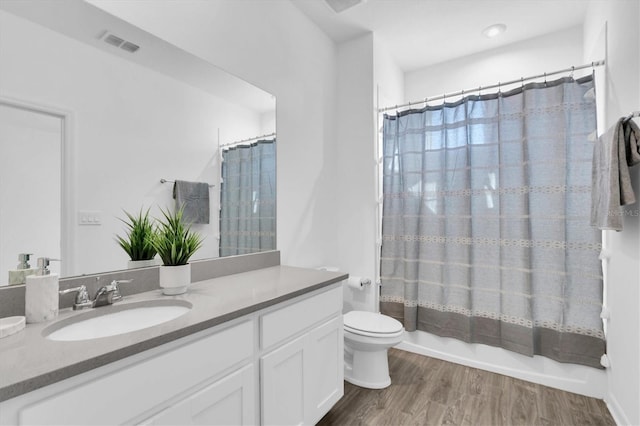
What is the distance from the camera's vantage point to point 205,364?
3.12 ft

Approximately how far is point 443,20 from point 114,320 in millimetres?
2830

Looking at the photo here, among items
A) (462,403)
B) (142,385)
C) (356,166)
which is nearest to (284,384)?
(142,385)

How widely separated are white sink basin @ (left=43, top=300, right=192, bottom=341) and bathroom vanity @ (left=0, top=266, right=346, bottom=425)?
0.03 meters

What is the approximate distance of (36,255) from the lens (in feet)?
3.40

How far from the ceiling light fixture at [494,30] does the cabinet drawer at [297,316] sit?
2408mm

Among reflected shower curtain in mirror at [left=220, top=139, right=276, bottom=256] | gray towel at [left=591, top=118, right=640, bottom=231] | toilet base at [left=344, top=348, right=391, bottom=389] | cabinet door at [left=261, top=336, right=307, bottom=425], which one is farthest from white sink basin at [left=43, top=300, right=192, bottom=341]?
gray towel at [left=591, top=118, right=640, bottom=231]

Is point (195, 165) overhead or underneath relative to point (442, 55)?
underneath

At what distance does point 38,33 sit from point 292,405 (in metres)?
1.71

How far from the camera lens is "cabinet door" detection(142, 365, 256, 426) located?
863 millimetres

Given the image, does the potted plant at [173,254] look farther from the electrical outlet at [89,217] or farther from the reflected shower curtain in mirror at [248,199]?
the reflected shower curtain in mirror at [248,199]

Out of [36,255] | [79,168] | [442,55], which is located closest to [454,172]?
[442,55]

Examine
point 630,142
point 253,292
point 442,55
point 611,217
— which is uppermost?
point 442,55

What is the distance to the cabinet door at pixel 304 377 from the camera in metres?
1.20

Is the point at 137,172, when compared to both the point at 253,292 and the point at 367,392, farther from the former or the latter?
the point at 367,392
